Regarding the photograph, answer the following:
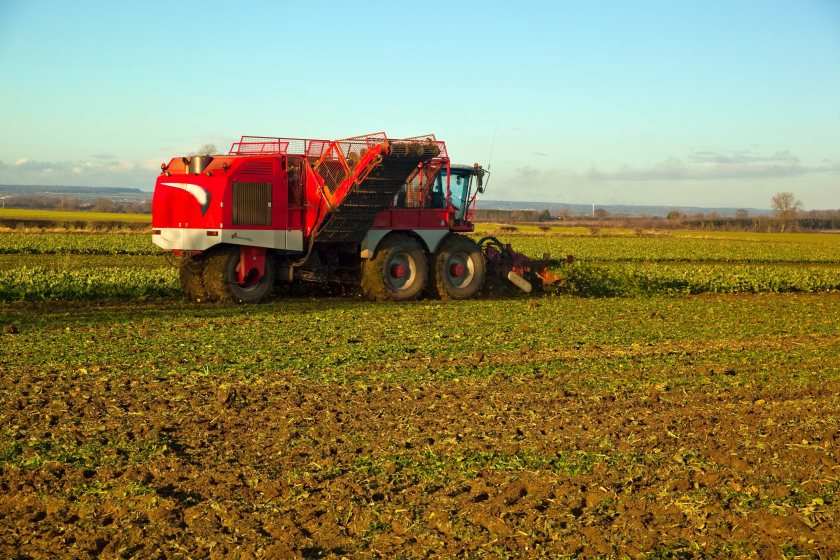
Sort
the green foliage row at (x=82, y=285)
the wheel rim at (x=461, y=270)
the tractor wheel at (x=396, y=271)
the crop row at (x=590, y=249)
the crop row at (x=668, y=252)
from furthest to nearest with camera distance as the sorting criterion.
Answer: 1. the crop row at (x=668, y=252)
2. the crop row at (x=590, y=249)
3. the wheel rim at (x=461, y=270)
4. the tractor wheel at (x=396, y=271)
5. the green foliage row at (x=82, y=285)

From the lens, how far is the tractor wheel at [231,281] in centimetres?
1804

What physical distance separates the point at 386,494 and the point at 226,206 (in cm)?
1183

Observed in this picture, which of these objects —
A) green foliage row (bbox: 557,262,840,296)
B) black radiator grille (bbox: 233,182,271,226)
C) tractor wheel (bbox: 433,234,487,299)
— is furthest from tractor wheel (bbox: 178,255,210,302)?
green foliage row (bbox: 557,262,840,296)

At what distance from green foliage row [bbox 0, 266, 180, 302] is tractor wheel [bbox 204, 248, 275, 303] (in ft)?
6.44

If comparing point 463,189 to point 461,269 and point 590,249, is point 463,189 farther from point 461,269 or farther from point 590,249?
point 590,249

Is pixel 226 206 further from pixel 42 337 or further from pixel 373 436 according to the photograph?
pixel 373 436

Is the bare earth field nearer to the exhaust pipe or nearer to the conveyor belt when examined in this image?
the conveyor belt

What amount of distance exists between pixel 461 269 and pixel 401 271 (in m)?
1.52

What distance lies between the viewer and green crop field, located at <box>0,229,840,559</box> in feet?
19.9

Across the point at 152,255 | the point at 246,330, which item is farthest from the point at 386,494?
the point at 152,255

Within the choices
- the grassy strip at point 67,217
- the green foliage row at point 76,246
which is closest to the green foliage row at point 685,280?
the green foliage row at point 76,246

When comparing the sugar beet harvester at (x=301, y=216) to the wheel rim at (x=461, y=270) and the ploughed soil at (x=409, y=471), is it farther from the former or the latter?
the ploughed soil at (x=409, y=471)

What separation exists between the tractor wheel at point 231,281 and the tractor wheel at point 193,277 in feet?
0.59

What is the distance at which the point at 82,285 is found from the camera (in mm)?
19281
